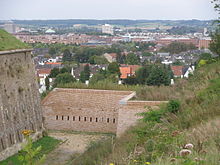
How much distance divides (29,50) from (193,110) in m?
6.95

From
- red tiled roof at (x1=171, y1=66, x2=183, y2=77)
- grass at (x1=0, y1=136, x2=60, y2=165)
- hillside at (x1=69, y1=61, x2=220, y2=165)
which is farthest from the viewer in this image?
red tiled roof at (x1=171, y1=66, x2=183, y2=77)

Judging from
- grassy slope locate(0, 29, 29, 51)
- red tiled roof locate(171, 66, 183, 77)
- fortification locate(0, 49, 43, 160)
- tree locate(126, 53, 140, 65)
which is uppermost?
grassy slope locate(0, 29, 29, 51)

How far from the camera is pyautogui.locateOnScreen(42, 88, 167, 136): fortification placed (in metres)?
15.9

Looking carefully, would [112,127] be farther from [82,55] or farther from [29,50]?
[82,55]

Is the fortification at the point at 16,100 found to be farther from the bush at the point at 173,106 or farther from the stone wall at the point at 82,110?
the bush at the point at 173,106

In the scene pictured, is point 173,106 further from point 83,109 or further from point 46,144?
point 83,109

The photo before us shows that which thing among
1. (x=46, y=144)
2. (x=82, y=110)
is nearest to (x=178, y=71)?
(x=82, y=110)

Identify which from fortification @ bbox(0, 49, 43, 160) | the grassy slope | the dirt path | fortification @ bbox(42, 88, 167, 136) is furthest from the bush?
fortification @ bbox(42, 88, 167, 136)

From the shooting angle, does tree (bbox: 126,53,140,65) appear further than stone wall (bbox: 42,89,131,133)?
Yes

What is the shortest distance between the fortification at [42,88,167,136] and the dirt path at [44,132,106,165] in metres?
0.66

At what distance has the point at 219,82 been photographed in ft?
34.7

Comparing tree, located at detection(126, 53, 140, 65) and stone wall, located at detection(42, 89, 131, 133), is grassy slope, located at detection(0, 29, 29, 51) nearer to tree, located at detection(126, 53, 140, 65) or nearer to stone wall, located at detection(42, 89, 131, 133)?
stone wall, located at detection(42, 89, 131, 133)

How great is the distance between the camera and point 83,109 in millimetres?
16109

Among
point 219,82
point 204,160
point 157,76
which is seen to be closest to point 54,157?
point 219,82
